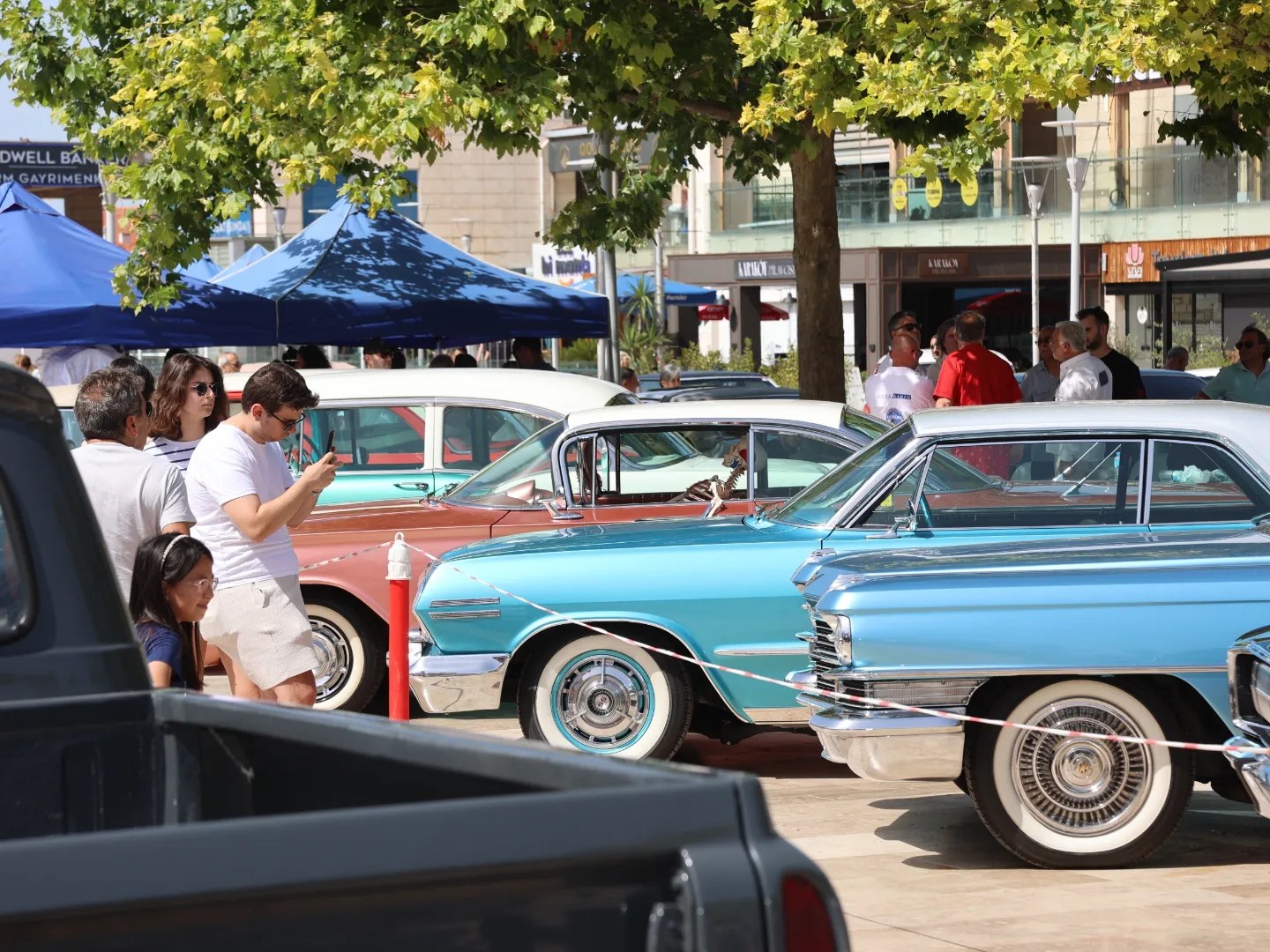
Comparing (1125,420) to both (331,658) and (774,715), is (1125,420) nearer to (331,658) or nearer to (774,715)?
(774,715)

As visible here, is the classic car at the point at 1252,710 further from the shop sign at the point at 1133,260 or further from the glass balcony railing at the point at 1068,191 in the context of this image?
the shop sign at the point at 1133,260

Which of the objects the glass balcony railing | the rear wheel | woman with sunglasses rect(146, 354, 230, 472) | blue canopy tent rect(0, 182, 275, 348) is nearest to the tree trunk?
blue canopy tent rect(0, 182, 275, 348)

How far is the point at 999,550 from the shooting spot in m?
6.94

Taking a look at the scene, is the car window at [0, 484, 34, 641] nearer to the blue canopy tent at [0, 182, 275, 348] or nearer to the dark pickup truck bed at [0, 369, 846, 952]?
the dark pickup truck bed at [0, 369, 846, 952]

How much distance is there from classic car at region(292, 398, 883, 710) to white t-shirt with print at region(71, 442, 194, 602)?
369 centimetres

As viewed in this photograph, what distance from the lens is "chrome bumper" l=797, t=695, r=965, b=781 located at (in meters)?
6.47

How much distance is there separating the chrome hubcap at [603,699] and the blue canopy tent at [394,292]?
28.5ft

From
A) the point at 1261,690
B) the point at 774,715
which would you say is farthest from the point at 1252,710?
the point at 774,715

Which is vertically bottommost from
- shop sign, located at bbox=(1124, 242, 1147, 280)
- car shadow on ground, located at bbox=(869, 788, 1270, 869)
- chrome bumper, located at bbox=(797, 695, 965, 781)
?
car shadow on ground, located at bbox=(869, 788, 1270, 869)

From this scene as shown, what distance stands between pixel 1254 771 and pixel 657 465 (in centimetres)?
449

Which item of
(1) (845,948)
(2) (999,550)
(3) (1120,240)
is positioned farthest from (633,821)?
(3) (1120,240)

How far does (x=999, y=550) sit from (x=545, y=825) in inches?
203

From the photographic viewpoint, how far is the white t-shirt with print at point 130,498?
5.85 m

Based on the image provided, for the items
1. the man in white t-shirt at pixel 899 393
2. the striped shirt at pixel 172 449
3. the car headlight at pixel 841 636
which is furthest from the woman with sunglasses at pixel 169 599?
the man in white t-shirt at pixel 899 393
